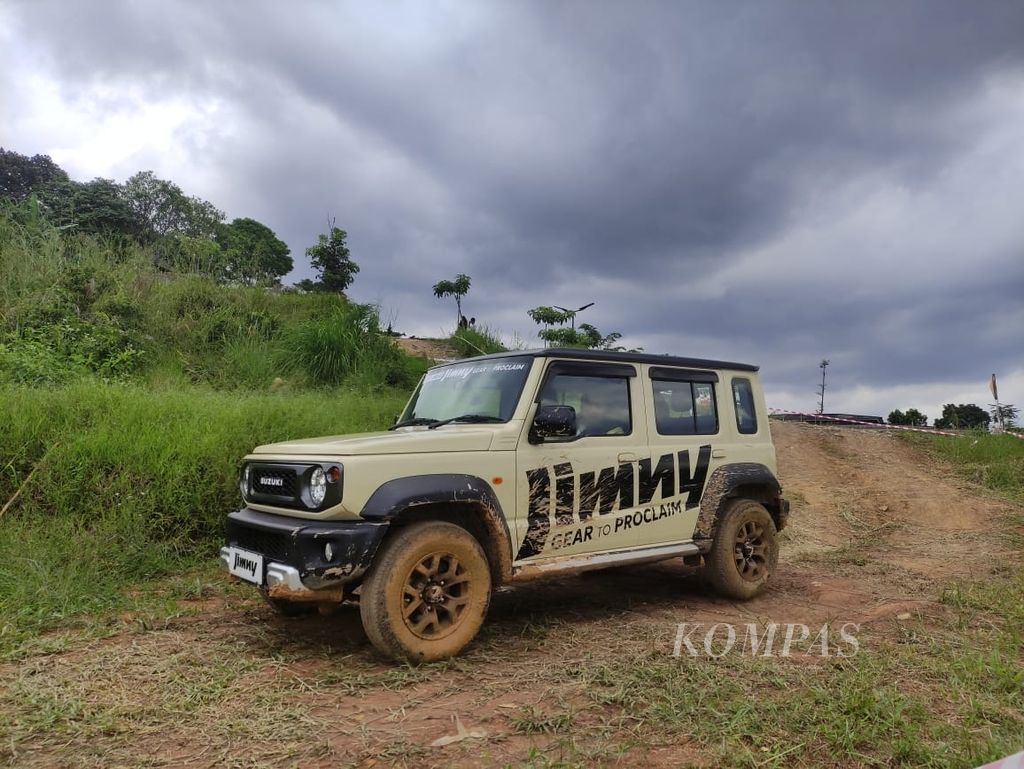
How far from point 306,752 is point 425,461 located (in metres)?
1.55

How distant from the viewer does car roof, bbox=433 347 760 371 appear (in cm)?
460

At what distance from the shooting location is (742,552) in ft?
18.2

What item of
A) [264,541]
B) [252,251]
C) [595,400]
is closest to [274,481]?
[264,541]

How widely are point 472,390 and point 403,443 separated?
3.18ft

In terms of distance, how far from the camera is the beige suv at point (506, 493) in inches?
145

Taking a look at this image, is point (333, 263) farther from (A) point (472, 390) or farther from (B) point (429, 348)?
(A) point (472, 390)

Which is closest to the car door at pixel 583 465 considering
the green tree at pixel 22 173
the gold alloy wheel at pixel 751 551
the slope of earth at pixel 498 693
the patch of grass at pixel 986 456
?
the slope of earth at pixel 498 693

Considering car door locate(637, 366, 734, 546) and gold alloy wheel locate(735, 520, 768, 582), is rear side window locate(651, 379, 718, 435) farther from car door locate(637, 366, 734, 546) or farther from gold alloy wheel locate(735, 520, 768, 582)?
gold alloy wheel locate(735, 520, 768, 582)

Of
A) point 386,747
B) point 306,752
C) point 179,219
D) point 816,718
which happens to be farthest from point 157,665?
point 179,219

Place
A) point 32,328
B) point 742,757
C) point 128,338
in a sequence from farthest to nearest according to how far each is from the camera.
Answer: point 128,338 → point 32,328 → point 742,757

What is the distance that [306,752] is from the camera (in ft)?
9.37

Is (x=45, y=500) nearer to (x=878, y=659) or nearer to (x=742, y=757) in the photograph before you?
(x=742, y=757)

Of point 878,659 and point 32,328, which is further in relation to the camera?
point 32,328

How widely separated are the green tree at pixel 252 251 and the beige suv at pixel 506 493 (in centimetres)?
1141
